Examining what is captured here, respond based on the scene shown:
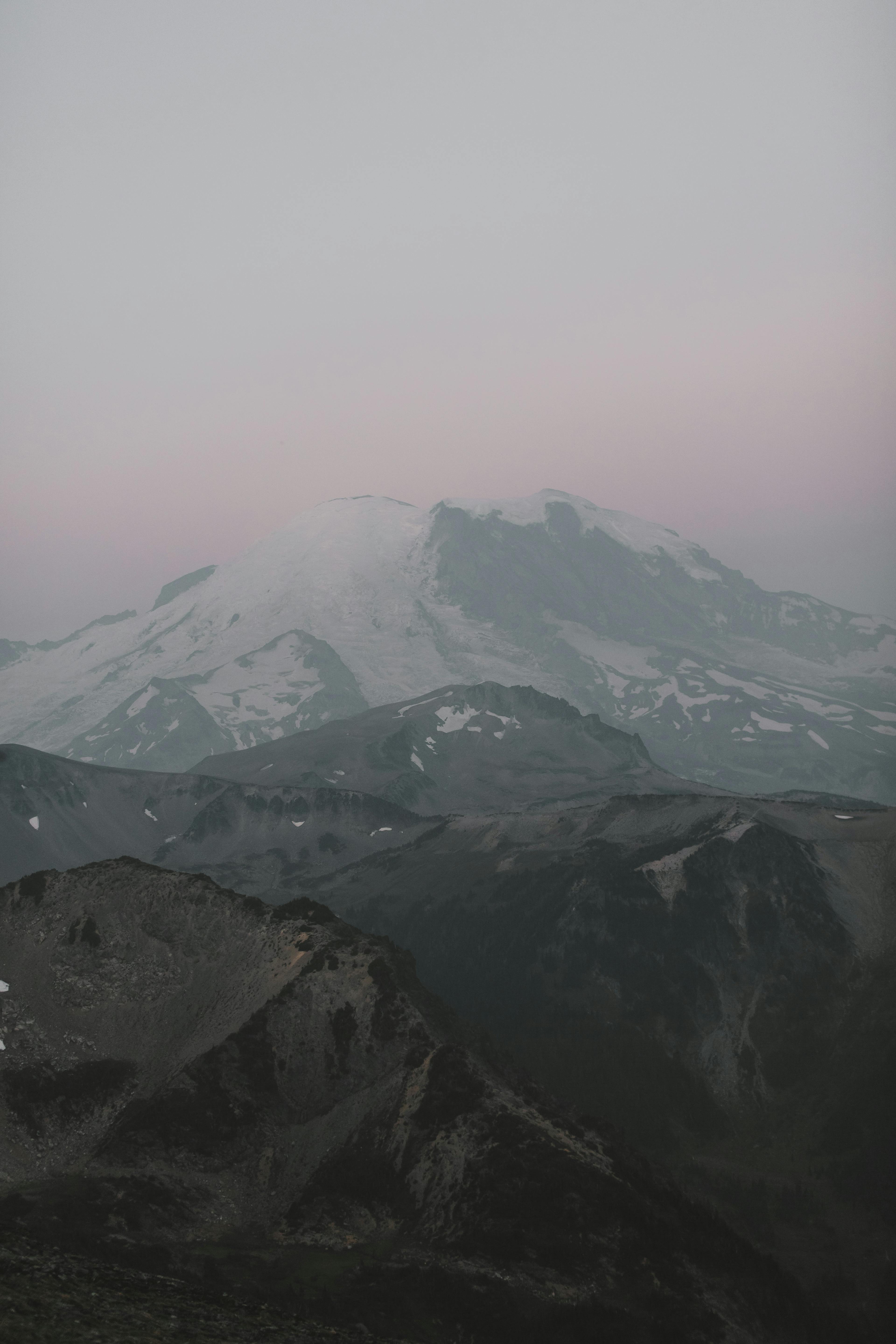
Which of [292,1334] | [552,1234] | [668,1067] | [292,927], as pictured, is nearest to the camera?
[292,1334]

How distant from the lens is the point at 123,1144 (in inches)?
4286

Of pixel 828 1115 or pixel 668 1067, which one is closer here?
pixel 828 1115

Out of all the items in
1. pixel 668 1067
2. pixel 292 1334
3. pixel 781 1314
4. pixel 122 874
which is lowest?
pixel 668 1067

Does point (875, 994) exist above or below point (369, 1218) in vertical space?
below

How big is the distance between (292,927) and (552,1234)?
51900 mm

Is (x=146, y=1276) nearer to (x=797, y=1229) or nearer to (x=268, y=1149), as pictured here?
(x=268, y=1149)

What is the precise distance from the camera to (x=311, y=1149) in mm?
115625

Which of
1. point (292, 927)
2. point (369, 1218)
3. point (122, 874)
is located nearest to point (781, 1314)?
point (369, 1218)

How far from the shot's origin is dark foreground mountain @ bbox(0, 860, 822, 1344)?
95312mm

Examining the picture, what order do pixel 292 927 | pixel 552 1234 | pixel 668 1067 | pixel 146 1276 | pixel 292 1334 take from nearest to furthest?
pixel 292 1334, pixel 146 1276, pixel 552 1234, pixel 292 927, pixel 668 1067

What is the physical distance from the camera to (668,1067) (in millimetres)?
195250

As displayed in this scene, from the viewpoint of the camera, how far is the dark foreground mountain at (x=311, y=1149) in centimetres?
9531

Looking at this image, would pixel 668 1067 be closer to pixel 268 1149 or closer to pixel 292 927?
pixel 292 927

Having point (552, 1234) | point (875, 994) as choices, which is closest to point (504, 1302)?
point (552, 1234)
